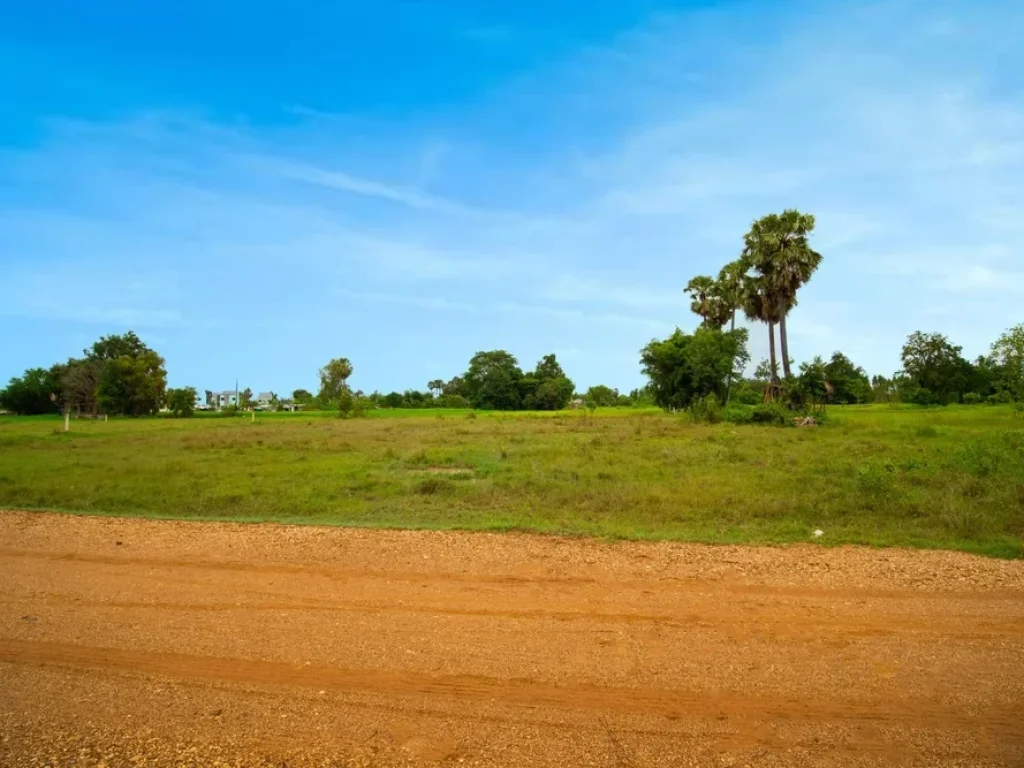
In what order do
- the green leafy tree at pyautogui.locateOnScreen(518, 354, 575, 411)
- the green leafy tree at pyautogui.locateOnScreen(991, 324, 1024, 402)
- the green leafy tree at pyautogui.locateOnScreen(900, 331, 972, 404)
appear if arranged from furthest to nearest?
the green leafy tree at pyautogui.locateOnScreen(518, 354, 575, 411), the green leafy tree at pyautogui.locateOnScreen(900, 331, 972, 404), the green leafy tree at pyautogui.locateOnScreen(991, 324, 1024, 402)

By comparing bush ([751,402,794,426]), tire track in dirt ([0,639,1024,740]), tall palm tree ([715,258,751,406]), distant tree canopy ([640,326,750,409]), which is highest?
tall palm tree ([715,258,751,406])

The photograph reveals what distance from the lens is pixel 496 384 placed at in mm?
108438

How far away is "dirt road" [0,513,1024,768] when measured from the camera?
3.70m

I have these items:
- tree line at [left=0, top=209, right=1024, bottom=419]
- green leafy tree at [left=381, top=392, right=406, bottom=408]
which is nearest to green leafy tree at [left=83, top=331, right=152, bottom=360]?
tree line at [left=0, top=209, right=1024, bottom=419]

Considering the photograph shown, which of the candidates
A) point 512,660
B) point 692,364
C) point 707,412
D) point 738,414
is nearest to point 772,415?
point 738,414

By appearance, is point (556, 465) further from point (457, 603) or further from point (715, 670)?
point (715, 670)

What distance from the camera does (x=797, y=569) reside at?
23.9 ft

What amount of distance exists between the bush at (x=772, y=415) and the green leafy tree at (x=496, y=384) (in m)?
65.9

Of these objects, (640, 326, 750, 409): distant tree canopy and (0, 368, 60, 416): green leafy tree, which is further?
(0, 368, 60, 416): green leafy tree

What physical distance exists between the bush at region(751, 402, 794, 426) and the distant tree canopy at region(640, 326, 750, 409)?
8.61 meters

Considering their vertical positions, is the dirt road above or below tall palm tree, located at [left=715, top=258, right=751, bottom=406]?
below

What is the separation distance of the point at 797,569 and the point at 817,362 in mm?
38307

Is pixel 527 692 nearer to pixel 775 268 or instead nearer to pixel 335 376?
pixel 775 268

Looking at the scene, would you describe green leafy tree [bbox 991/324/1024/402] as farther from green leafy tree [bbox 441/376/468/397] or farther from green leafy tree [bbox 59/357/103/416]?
green leafy tree [bbox 441/376/468/397]
